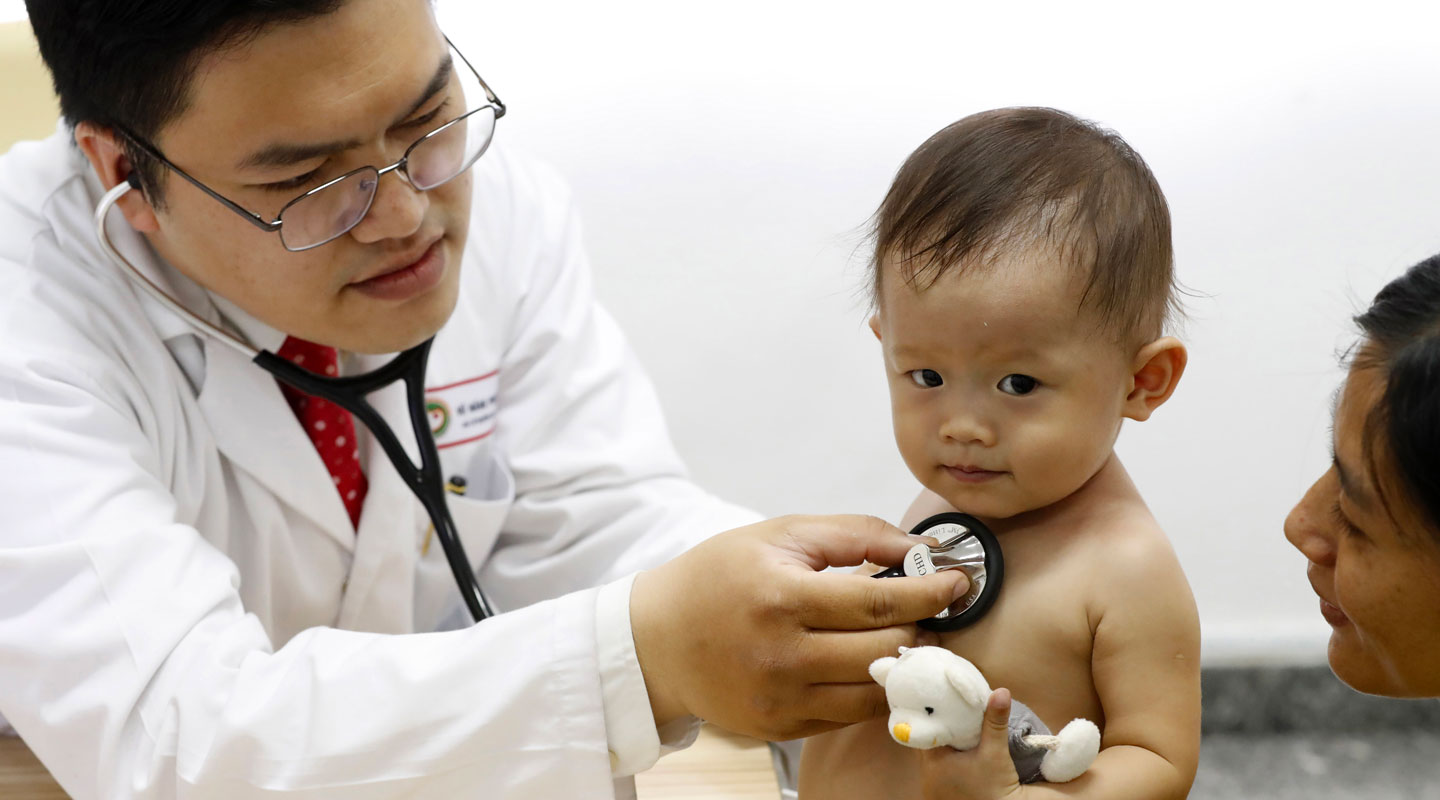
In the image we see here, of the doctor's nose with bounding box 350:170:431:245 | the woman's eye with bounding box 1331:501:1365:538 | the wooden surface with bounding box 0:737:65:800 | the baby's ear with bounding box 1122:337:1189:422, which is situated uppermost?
the doctor's nose with bounding box 350:170:431:245

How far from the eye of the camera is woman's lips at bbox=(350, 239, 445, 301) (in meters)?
1.18

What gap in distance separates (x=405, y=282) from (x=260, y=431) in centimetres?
24

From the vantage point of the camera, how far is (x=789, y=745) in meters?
1.86

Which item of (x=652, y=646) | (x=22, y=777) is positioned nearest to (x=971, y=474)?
(x=652, y=646)

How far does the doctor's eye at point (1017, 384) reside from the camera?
0.88 m

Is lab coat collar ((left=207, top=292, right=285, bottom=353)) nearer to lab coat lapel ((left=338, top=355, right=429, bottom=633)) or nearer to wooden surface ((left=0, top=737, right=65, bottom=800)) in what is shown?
lab coat lapel ((left=338, top=355, right=429, bottom=633))

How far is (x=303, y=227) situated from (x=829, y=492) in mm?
1065

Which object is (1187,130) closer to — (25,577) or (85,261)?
(85,261)

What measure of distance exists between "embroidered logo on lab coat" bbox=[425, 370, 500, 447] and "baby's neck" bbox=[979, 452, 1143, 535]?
2.31 ft

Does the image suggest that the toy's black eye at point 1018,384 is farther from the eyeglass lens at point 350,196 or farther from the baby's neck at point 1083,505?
the eyeglass lens at point 350,196

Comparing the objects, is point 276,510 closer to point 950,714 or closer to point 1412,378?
point 950,714

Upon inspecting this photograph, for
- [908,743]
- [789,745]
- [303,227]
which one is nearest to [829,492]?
[789,745]

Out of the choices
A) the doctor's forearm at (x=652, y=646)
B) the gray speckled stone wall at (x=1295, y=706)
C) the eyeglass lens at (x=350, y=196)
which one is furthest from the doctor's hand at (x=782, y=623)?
the gray speckled stone wall at (x=1295, y=706)

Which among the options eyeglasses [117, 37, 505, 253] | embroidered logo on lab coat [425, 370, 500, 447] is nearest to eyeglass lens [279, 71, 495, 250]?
eyeglasses [117, 37, 505, 253]
